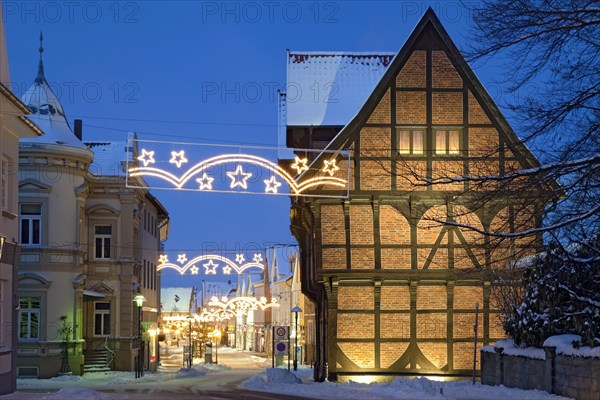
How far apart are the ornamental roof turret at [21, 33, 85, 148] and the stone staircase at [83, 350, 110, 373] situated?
971 centimetres

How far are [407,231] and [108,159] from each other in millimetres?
18355

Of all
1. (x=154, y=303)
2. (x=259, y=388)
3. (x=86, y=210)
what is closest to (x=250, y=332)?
(x=154, y=303)

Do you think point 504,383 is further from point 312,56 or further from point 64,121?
point 64,121

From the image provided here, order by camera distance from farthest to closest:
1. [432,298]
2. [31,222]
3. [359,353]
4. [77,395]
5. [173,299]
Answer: [173,299] < [31,222] < [432,298] < [359,353] < [77,395]

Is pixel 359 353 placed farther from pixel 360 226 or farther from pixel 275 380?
pixel 360 226

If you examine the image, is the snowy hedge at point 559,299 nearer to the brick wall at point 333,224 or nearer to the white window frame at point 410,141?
the brick wall at point 333,224

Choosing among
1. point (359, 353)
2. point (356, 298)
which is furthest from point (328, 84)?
point (359, 353)

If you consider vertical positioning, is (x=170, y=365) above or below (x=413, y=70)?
below

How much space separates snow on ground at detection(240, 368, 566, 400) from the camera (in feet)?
67.4

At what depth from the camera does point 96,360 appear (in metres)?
42.8

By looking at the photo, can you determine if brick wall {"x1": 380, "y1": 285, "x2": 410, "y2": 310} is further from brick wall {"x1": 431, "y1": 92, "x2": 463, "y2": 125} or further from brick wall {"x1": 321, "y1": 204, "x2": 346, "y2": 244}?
brick wall {"x1": 431, "y1": 92, "x2": 463, "y2": 125}

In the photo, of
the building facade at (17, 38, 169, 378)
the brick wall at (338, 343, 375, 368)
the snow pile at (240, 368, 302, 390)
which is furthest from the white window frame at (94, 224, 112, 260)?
the brick wall at (338, 343, 375, 368)

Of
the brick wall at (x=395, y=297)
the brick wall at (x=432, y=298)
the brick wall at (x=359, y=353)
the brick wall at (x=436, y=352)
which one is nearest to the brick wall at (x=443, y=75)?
the brick wall at (x=432, y=298)

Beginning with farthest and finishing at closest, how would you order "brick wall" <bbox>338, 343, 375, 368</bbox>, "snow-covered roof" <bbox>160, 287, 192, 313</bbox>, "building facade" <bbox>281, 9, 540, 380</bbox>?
"snow-covered roof" <bbox>160, 287, 192, 313</bbox> → "building facade" <bbox>281, 9, 540, 380</bbox> → "brick wall" <bbox>338, 343, 375, 368</bbox>
